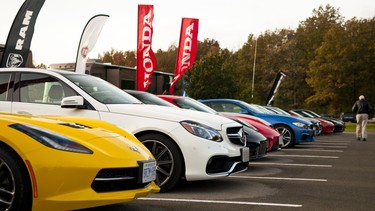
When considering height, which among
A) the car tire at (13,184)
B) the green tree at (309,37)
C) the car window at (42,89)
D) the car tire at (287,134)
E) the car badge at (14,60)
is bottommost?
the car tire at (287,134)

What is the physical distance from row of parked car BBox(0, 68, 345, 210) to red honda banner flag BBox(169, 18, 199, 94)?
12.1 m

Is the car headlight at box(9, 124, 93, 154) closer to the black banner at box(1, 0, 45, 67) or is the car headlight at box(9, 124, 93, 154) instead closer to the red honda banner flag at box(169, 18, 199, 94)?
the black banner at box(1, 0, 45, 67)

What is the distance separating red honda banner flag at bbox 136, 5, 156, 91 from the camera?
18.4 m

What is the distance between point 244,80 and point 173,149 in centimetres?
7025

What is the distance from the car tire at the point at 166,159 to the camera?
20.8 ft

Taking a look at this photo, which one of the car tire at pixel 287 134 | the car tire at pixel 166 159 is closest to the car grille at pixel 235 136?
the car tire at pixel 166 159

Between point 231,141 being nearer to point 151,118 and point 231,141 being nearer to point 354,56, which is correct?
point 151,118

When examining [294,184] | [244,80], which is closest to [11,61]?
[294,184]

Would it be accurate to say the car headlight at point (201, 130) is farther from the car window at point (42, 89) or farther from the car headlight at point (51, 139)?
the car headlight at point (51, 139)

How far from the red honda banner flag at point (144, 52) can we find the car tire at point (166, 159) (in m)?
12.1

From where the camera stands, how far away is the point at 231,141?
7.00 m

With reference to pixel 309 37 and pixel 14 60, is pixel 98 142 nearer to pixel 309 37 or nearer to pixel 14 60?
pixel 14 60

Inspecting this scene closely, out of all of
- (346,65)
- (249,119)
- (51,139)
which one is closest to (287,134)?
(249,119)

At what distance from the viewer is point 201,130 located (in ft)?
21.2
